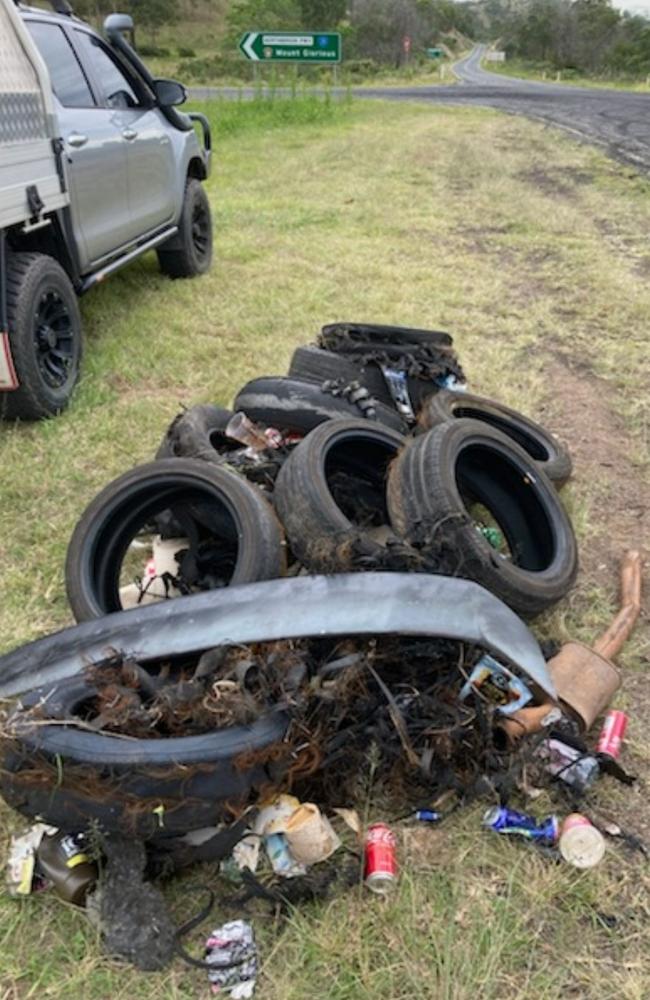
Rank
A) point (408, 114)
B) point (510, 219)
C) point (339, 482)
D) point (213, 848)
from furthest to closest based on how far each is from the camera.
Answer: point (408, 114) → point (510, 219) → point (339, 482) → point (213, 848)

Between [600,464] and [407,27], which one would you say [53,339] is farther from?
[407,27]

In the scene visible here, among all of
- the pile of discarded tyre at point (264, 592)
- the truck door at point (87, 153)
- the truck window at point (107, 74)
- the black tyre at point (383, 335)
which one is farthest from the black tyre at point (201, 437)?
the truck window at point (107, 74)

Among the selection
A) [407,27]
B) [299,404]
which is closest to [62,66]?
[299,404]

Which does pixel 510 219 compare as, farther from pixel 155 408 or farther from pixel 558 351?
pixel 155 408

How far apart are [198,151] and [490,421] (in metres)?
4.52

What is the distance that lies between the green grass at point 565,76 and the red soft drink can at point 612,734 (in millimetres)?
35540

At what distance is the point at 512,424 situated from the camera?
3.95 metres

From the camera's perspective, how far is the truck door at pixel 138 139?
5.52 meters

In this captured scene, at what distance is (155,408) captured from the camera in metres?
4.65

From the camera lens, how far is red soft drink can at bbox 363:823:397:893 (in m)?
2.04

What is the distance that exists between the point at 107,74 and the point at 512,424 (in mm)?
3907

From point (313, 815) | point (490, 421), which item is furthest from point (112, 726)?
point (490, 421)

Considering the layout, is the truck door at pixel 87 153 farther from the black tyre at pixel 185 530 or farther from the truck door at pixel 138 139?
the black tyre at pixel 185 530

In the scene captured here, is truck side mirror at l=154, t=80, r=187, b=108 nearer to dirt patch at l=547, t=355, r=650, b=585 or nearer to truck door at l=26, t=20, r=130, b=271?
truck door at l=26, t=20, r=130, b=271
